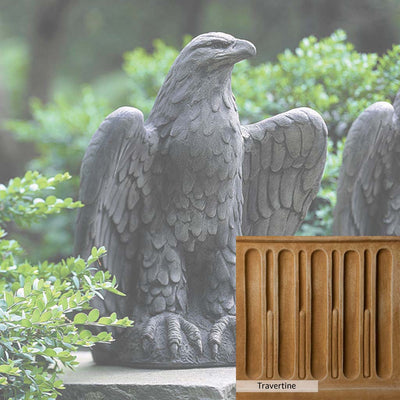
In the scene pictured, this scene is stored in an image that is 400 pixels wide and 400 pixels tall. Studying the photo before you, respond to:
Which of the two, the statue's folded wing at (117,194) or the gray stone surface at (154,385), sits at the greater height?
the statue's folded wing at (117,194)

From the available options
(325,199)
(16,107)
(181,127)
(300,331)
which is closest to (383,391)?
(300,331)

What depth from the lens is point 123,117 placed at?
61.6 inches

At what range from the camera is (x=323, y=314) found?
130cm

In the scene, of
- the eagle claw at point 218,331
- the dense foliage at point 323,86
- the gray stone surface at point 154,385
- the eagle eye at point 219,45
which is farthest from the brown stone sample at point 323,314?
the dense foliage at point 323,86

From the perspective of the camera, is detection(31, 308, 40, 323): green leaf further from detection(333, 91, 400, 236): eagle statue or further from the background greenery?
detection(333, 91, 400, 236): eagle statue

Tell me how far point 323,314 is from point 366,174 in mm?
640

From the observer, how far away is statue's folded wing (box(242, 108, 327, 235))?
1685 millimetres

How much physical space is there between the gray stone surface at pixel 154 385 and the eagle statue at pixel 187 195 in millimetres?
51

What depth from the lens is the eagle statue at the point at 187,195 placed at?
62.4 inches

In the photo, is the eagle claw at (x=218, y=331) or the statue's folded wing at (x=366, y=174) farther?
the statue's folded wing at (x=366, y=174)

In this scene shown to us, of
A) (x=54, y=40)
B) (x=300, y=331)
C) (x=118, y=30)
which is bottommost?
(x=300, y=331)

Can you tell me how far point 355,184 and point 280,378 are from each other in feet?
2.34

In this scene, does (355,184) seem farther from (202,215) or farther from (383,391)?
(383,391)

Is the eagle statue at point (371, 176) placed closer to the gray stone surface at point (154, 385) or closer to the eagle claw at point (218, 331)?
the eagle claw at point (218, 331)
